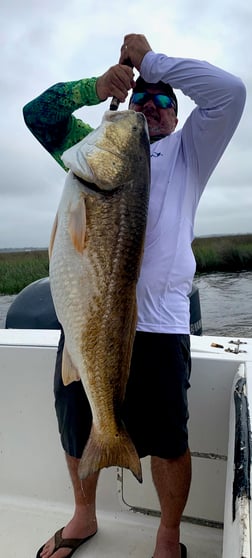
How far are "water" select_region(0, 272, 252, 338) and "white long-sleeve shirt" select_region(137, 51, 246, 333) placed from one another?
7.52 m

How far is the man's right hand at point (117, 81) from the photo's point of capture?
6.98 feet

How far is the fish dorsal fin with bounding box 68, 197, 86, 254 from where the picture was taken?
6.48ft

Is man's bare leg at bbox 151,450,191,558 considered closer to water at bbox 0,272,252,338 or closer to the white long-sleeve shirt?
the white long-sleeve shirt

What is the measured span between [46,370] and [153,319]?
3.48ft

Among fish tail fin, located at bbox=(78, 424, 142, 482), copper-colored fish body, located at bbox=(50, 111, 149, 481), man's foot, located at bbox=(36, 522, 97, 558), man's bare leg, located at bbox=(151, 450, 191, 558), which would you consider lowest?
man's foot, located at bbox=(36, 522, 97, 558)

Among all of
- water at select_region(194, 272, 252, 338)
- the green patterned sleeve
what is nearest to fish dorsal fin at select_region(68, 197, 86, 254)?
→ the green patterned sleeve

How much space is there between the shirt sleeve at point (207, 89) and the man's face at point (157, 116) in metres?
0.27

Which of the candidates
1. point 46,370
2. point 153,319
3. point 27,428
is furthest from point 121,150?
point 27,428

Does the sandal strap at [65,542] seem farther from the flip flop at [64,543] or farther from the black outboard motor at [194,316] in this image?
the black outboard motor at [194,316]

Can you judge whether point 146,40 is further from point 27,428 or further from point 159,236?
point 27,428

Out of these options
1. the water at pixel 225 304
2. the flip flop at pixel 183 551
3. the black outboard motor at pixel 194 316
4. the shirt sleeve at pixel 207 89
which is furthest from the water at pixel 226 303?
the shirt sleeve at pixel 207 89

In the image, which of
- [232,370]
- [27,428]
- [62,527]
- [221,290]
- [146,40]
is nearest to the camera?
[146,40]

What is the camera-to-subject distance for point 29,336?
335cm

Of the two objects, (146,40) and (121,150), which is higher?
(146,40)
